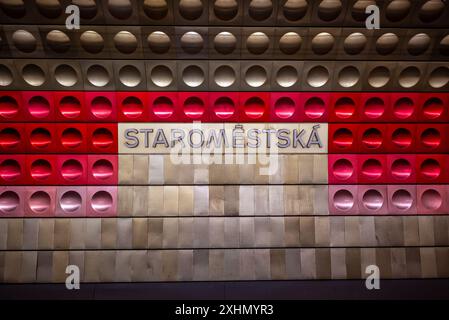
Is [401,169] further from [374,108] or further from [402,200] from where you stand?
[374,108]

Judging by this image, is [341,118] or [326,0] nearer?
[326,0]

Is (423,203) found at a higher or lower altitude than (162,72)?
lower

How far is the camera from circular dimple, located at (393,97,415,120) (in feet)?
18.3

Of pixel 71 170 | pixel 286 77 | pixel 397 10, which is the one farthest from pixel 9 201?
pixel 397 10

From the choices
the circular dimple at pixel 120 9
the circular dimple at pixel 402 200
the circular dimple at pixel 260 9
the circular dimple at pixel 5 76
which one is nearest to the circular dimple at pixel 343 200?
the circular dimple at pixel 402 200

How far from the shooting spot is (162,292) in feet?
17.4

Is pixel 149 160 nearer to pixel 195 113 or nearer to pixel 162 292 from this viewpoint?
pixel 195 113

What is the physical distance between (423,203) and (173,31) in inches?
175

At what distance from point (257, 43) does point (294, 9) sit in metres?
0.66

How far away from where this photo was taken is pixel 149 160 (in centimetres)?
547

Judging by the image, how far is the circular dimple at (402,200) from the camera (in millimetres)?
5566


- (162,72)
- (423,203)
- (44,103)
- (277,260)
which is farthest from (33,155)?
(423,203)

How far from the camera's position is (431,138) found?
5633 millimetres
